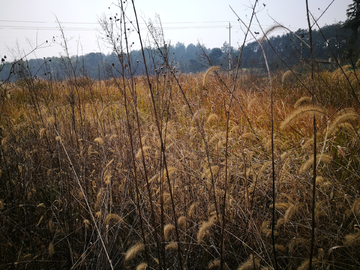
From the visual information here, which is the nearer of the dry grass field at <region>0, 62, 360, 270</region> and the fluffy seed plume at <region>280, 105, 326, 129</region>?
the fluffy seed plume at <region>280, 105, 326, 129</region>

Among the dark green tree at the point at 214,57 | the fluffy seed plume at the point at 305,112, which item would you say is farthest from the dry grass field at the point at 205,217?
the dark green tree at the point at 214,57

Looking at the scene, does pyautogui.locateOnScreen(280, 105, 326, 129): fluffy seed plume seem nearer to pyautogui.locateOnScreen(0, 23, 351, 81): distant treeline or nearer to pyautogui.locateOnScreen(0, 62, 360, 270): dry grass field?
pyautogui.locateOnScreen(0, 62, 360, 270): dry grass field

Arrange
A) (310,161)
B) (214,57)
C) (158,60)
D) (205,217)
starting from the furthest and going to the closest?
(214,57), (158,60), (205,217), (310,161)

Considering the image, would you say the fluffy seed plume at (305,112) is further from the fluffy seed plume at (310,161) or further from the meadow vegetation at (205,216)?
the fluffy seed plume at (310,161)

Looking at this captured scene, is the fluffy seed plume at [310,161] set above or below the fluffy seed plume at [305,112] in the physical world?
below

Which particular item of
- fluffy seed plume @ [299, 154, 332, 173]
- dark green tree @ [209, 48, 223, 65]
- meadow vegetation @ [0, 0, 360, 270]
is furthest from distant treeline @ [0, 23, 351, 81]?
fluffy seed plume @ [299, 154, 332, 173]

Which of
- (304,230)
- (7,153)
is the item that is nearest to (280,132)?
(304,230)

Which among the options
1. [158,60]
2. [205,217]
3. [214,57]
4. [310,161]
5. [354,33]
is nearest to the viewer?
[310,161]

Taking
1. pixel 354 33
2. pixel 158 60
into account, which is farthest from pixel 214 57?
pixel 158 60

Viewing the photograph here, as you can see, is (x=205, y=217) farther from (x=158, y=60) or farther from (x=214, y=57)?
(x=214, y=57)

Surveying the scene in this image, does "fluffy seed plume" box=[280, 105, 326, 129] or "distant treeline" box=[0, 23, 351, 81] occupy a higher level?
"distant treeline" box=[0, 23, 351, 81]

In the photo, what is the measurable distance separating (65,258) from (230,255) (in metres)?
1.20

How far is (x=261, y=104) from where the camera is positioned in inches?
137

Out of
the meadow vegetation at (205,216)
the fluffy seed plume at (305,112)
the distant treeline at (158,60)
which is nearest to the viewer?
the fluffy seed plume at (305,112)
